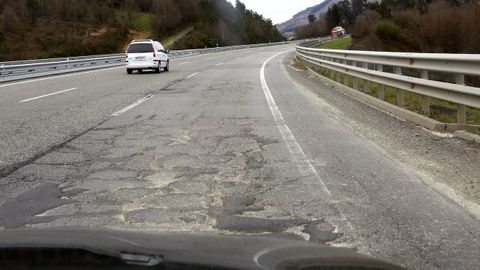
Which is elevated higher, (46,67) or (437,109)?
(46,67)

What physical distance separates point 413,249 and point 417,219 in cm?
69

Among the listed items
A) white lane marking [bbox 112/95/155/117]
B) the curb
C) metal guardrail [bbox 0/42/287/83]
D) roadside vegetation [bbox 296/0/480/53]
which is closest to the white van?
metal guardrail [bbox 0/42/287/83]

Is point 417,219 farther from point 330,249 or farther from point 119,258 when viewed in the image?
point 119,258

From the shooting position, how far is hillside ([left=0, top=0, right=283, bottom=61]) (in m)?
78.6

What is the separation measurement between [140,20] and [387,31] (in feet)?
211

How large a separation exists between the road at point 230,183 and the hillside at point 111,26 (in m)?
58.0

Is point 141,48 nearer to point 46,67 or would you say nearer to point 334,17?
point 46,67

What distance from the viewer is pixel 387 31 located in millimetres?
74750

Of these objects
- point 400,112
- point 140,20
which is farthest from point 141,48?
point 140,20

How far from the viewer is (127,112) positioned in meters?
11.0

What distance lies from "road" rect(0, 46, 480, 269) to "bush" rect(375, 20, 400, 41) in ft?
222

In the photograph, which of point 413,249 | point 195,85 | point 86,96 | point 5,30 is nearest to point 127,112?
point 86,96

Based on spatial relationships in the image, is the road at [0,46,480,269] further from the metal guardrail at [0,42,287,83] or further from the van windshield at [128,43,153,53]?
the van windshield at [128,43,153,53]

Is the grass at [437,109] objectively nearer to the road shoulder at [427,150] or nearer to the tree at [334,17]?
the road shoulder at [427,150]
